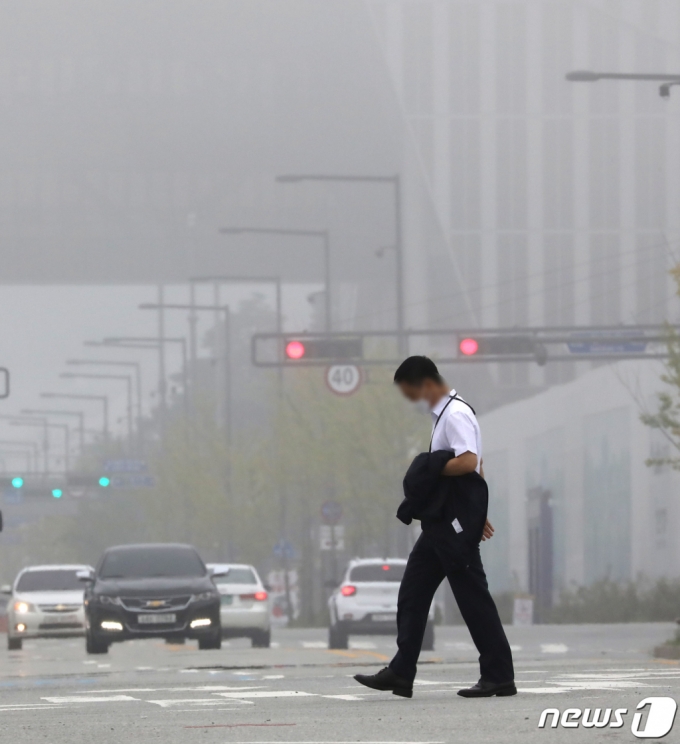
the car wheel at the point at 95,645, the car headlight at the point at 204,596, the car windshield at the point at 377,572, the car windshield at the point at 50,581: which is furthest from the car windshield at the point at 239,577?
the car headlight at the point at 204,596

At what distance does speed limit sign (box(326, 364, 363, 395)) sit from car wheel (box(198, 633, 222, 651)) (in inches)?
562

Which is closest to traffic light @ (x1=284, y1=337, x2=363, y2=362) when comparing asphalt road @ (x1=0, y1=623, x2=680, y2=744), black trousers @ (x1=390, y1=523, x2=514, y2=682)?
asphalt road @ (x1=0, y1=623, x2=680, y2=744)

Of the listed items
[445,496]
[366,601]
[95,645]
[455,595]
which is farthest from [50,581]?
[445,496]

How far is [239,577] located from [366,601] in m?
4.02

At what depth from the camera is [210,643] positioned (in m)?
29.0

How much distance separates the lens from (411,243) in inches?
3898

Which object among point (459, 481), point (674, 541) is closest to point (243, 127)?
point (674, 541)

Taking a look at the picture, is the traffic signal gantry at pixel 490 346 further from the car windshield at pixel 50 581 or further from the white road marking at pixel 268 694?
the white road marking at pixel 268 694

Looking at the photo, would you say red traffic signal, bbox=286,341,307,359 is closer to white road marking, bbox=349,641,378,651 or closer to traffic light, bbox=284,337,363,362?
traffic light, bbox=284,337,363,362

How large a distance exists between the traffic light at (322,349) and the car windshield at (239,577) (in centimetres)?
378

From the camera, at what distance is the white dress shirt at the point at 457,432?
11477 mm

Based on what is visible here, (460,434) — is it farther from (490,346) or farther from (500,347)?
(500,347)

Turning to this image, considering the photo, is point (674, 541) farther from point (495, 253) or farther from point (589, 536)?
point (495, 253)

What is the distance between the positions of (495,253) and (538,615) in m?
45.2
